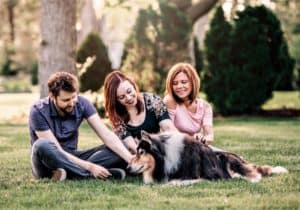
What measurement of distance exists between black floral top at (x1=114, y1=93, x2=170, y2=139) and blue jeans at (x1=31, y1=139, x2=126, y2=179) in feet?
0.95

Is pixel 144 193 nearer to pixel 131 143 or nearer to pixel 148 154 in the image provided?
pixel 148 154

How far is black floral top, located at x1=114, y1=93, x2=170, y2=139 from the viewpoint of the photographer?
24.5ft

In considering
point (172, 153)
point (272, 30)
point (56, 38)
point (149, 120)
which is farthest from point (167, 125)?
point (272, 30)

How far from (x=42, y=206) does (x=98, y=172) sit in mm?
1452

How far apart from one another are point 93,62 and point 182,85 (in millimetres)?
12566

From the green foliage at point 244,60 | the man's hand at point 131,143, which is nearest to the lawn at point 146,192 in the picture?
the man's hand at point 131,143

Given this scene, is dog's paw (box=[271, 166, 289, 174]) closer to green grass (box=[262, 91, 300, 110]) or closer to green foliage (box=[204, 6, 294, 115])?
green foliage (box=[204, 6, 294, 115])

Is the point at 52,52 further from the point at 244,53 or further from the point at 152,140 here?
the point at 152,140

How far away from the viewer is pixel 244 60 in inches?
662

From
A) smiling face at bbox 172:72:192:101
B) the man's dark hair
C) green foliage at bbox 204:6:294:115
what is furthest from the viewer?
green foliage at bbox 204:6:294:115

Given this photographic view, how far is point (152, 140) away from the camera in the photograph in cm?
667

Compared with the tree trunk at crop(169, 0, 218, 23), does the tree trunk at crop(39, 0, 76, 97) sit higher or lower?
lower

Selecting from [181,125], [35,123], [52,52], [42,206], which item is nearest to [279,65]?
[52,52]

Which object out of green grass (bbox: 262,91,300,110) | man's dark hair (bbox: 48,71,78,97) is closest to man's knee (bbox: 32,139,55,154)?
man's dark hair (bbox: 48,71,78,97)
